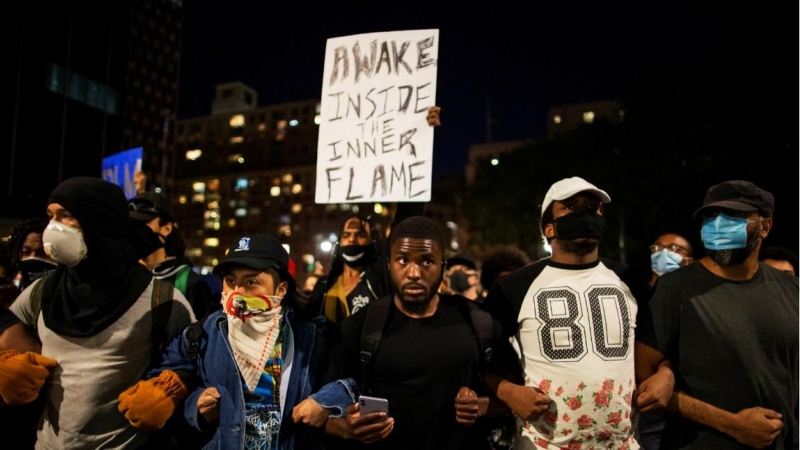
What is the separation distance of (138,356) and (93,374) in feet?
0.75

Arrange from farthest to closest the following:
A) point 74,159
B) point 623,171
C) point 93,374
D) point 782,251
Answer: point 74,159
point 623,171
point 782,251
point 93,374

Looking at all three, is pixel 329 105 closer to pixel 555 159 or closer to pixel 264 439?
pixel 264 439

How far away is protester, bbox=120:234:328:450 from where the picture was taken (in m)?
2.91

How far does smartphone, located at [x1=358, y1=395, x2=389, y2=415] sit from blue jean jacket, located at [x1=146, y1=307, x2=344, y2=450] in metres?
0.28

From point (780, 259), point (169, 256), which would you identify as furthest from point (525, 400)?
point (780, 259)

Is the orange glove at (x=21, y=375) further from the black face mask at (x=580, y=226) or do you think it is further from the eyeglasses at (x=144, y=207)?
the black face mask at (x=580, y=226)

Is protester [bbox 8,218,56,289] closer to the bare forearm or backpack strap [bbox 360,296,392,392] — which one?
backpack strap [bbox 360,296,392,392]

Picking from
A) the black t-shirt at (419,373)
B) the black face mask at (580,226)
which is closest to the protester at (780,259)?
the black face mask at (580,226)

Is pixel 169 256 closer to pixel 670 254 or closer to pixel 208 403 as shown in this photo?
pixel 208 403

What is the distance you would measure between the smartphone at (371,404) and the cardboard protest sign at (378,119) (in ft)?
6.97

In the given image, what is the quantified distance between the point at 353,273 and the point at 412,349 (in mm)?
2042

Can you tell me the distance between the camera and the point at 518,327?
3.23 metres

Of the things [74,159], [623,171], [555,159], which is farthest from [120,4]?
[623,171]

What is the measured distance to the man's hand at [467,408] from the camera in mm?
2924
